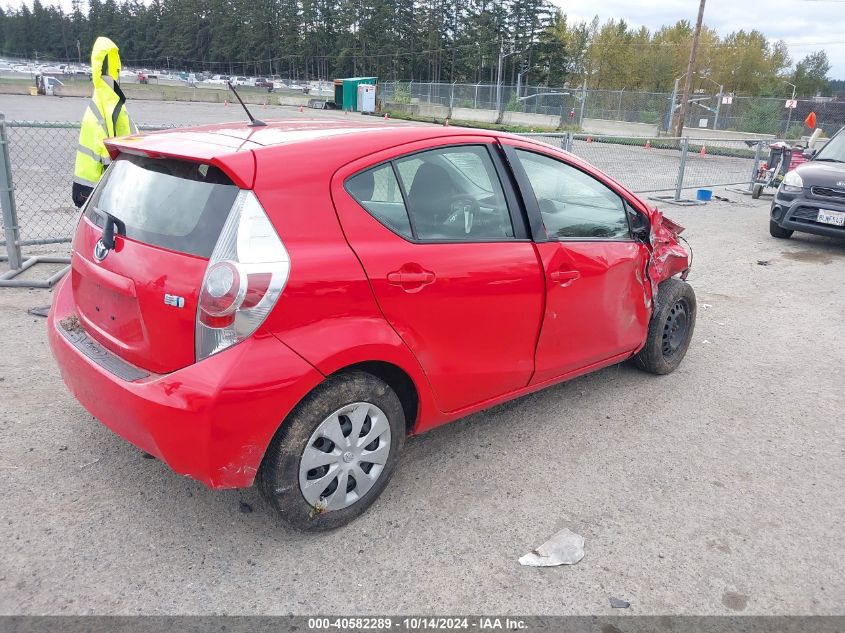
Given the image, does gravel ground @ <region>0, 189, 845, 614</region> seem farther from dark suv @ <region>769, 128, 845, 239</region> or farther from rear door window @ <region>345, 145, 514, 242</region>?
dark suv @ <region>769, 128, 845, 239</region>

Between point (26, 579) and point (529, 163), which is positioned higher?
point (529, 163)

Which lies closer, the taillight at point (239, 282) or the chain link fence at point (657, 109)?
the taillight at point (239, 282)

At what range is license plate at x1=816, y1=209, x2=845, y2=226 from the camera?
28.3 feet

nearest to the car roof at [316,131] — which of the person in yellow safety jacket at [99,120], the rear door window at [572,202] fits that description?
the rear door window at [572,202]

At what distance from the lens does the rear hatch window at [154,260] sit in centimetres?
240

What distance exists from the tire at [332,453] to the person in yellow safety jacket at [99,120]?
12.2ft

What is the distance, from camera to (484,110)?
139ft

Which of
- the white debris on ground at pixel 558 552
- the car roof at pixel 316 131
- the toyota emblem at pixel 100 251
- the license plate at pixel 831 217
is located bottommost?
the white debris on ground at pixel 558 552

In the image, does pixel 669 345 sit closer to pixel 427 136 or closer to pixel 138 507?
Result: pixel 427 136

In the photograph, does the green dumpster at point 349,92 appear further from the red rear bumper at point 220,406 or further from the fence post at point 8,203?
the red rear bumper at point 220,406

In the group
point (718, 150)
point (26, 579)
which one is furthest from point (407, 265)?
point (718, 150)

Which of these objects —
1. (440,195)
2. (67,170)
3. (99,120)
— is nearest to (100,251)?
(440,195)

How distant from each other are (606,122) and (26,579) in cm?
3836

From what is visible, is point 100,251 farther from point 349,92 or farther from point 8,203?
point 349,92
